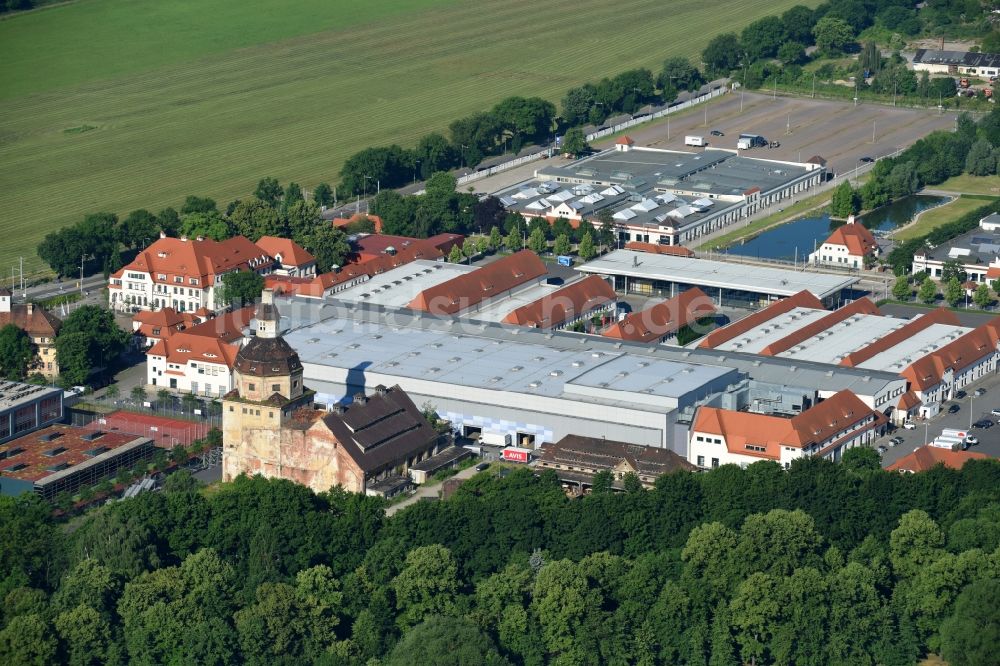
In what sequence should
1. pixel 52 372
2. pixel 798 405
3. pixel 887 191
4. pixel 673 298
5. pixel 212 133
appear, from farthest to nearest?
1. pixel 212 133
2. pixel 887 191
3. pixel 673 298
4. pixel 52 372
5. pixel 798 405

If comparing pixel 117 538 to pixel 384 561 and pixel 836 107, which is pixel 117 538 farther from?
pixel 836 107

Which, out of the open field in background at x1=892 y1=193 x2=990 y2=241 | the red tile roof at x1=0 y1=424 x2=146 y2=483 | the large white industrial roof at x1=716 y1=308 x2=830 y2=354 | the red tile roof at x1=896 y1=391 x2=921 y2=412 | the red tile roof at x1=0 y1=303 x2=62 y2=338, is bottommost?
the open field in background at x1=892 y1=193 x2=990 y2=241

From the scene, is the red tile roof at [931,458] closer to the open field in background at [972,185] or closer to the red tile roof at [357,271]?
the red tile roof at [357,271]

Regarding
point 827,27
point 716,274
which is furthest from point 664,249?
point 827,27

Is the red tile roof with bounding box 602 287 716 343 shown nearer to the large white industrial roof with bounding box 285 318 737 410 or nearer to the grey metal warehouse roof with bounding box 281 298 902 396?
the grey metal warehouse roof with bounding box 281 298 902 396

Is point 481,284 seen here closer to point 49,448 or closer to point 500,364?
point 500,364

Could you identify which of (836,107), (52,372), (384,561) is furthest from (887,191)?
(384,561)

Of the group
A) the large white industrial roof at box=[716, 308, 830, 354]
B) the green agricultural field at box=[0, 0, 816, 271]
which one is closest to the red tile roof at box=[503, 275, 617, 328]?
the large white industrial roof at box=[716, 308, 830, 354]
